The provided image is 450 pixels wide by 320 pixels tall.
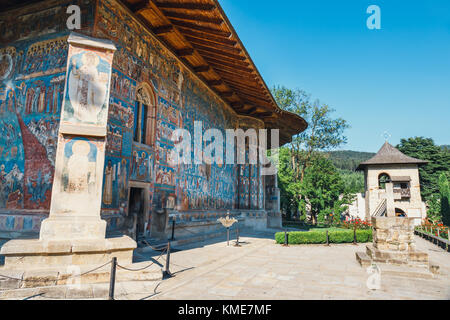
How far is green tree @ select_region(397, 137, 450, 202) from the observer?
31.2 meters

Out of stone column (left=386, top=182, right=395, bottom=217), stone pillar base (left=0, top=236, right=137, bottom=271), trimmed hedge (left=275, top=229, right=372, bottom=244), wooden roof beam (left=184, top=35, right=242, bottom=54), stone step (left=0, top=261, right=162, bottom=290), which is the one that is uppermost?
wooden roof beam (left=184, top=35, right=242, bottom=54)

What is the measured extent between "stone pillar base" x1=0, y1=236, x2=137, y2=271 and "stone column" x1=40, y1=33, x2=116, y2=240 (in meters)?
0.16

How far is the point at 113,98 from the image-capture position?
7.27 metres

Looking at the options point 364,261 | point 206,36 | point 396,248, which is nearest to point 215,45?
point 206,36

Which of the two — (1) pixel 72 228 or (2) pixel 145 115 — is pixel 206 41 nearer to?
(2) pixel 145 115

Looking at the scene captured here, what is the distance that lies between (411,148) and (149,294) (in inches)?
1602

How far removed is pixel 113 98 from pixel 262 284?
18.4 feet

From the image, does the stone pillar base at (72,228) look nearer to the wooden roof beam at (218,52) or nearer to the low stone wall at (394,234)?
the low stone wall at (394,234)

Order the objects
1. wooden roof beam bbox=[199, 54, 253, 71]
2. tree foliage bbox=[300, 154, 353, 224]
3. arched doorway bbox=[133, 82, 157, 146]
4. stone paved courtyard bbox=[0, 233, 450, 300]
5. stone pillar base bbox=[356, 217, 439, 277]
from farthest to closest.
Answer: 1. tree foliage bbox=[300, 154, 353, 224]
2. wooden roof beam bbox=[199, 54, 253, 71]
3. arched doorway bbox=[133, 82, 157, 146]
4. stone pillar base bbox=[356, 217, 439, 277]
5. stone paved courtyard bbox=[0, 233, 450, 300]

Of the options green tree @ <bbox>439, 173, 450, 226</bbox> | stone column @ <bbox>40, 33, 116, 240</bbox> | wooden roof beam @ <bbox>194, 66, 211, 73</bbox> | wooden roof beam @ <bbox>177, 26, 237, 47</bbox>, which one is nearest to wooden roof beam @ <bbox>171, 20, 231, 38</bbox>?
wooden roof beam @ <bbox>177, 26, 237, 47</bbox>

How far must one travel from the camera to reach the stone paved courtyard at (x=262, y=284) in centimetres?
406

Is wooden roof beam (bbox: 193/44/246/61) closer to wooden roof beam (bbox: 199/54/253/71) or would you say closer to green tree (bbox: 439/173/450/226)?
wooden roof beam (bbox: 199/54/253/71)

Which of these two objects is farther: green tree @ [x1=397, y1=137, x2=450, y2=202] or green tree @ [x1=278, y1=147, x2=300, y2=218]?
green tree @ [x1=397, y1=137, x2=450, y2=202]
